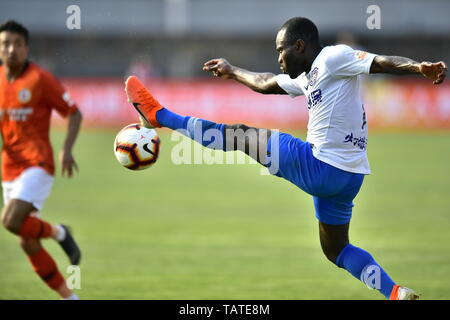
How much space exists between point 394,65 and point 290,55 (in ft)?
3.02

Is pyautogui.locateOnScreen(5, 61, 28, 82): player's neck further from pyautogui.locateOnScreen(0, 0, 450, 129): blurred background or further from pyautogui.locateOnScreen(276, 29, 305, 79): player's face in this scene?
pyautogui.locateOnScreen(0, 0, 450, 129): blurred background

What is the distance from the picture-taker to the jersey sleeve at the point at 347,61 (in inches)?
237

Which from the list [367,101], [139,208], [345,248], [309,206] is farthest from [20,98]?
[367,101]

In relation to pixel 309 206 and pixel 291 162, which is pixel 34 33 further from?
pixel 291 162

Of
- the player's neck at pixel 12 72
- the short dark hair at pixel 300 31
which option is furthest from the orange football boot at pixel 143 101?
the player's neck at pixel 12 72

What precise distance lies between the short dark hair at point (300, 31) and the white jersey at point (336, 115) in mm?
158

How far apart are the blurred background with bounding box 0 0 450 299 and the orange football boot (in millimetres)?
2213

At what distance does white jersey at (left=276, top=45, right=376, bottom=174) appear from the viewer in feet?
20.7

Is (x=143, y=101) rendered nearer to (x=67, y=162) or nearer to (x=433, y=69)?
(x=67, y=162)

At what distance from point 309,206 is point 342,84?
877 centimetres

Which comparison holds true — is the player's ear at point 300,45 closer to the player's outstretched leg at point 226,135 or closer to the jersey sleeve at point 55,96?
the player's outstretched leg at point 226,135

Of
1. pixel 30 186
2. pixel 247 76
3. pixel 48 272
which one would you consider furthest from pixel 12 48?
pixel 247 76

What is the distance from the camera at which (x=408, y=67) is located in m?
5.75

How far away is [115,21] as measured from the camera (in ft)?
130
